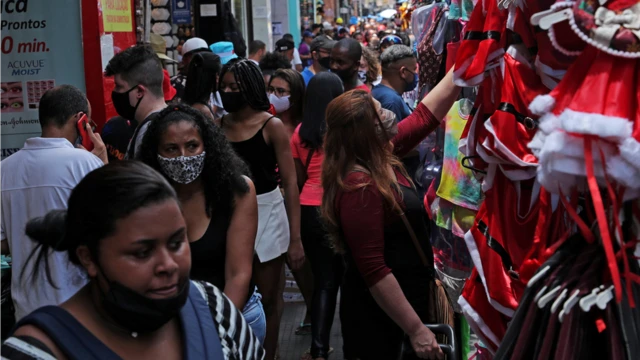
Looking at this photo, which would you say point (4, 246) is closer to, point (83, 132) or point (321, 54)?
point (83, 132)

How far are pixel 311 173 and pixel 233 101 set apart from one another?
35.2 inches

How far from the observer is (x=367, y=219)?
11.5 ft

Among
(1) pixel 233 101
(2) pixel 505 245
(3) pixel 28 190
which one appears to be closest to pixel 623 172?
(2) pixel 505 245

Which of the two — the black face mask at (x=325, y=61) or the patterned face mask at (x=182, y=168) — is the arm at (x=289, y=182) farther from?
the black face mask at (x=325, y=61)

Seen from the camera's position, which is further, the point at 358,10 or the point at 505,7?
the point at 358,10

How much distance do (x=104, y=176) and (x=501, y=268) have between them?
3.74 feet

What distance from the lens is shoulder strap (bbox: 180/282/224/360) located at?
7.16 ft

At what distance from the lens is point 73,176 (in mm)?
4074

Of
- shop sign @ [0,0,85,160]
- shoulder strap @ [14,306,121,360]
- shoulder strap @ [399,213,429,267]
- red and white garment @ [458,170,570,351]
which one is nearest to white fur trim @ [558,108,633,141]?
red and white garment @ [458,170,570,351]

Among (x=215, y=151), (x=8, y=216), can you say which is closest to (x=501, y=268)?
(x=215, y=151)

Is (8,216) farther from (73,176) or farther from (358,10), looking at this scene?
(358,10)

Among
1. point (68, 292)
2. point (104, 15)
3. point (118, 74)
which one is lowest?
point (68, 292)

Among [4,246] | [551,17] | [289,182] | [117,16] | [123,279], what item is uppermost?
[117,16]

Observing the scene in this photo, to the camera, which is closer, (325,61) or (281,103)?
(281,103)
